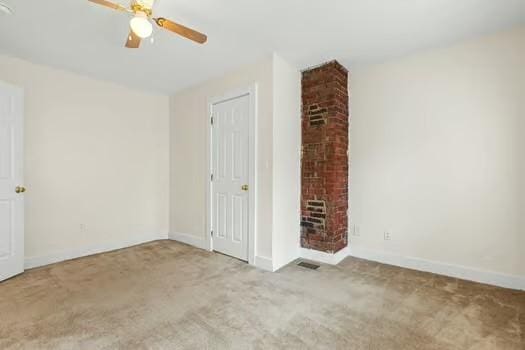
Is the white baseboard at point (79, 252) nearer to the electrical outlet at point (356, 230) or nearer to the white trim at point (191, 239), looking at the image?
the white trim at point (191, 239)

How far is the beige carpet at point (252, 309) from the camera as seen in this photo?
173 centimetres

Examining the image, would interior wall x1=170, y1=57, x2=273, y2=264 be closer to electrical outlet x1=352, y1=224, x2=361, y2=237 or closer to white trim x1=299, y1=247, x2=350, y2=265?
white trim x1=299, y1=247, x2=350, y2=265

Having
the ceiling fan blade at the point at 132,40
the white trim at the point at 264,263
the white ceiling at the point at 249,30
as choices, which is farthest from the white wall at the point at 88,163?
the white trim at the point at 264,263

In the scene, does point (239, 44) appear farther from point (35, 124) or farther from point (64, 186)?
point (64, 186)

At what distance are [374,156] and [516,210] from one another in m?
1.40

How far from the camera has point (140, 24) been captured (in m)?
1.81

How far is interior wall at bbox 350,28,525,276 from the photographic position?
248 cm

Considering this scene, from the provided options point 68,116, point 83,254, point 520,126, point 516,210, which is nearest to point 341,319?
point 516,210

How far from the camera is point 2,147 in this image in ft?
8.93

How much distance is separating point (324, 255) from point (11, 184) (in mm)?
3602

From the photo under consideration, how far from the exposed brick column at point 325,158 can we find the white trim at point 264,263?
63 centimetres

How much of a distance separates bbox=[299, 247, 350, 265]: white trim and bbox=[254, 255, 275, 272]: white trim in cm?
60

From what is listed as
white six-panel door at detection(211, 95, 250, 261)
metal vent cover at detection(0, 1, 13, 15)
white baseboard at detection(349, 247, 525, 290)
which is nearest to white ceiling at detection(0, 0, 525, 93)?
metal vent cover at detection(0, 1, 13, 15)

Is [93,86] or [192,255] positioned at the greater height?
[93,86]
